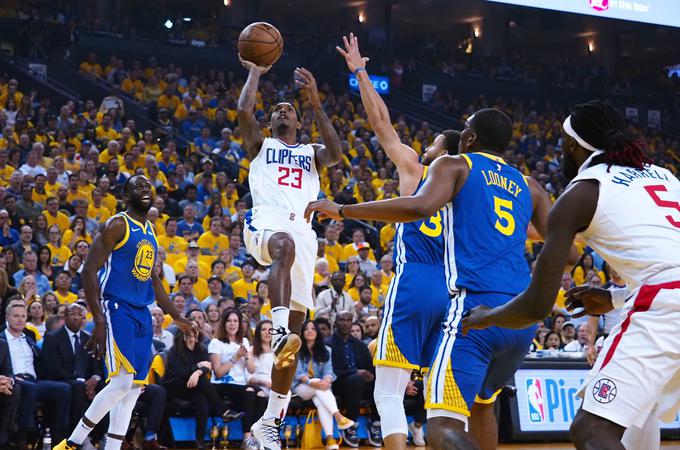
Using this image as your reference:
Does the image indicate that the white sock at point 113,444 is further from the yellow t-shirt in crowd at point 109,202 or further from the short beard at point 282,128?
the yellow t-shirt in crowd at point 109,202

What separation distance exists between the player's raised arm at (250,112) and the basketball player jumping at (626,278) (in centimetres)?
374

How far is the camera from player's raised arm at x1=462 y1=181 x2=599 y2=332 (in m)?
3.64

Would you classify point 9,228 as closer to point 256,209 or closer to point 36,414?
point 36,414

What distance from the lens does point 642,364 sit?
3.56 meters

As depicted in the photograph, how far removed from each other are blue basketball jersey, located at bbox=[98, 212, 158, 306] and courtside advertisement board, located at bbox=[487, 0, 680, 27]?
43.1ft

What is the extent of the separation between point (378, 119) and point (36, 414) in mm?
6009

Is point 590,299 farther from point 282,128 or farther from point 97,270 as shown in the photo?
point 97,270

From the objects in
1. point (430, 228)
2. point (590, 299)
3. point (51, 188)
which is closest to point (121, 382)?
point (430, 228)

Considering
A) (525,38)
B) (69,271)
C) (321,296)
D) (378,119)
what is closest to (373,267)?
(321,296)

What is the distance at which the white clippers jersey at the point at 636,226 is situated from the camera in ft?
12.0

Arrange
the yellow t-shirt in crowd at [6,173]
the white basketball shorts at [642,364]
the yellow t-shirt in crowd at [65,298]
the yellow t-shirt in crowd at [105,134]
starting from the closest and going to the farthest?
1. the white basketball shorts at [642,364]
2. the yellow t-shirt in crowd at [65,298]
3. the yellow t-shirt in crowd at [6,173]
4. the yellow t-shirt in crowd at [105,134]

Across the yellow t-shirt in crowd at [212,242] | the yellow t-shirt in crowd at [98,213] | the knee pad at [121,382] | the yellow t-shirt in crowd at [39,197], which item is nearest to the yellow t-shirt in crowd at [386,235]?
the yellow t-shirt in crowd at [212,242]

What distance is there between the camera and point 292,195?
7.32 m

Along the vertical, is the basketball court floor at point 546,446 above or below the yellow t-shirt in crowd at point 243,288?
below
